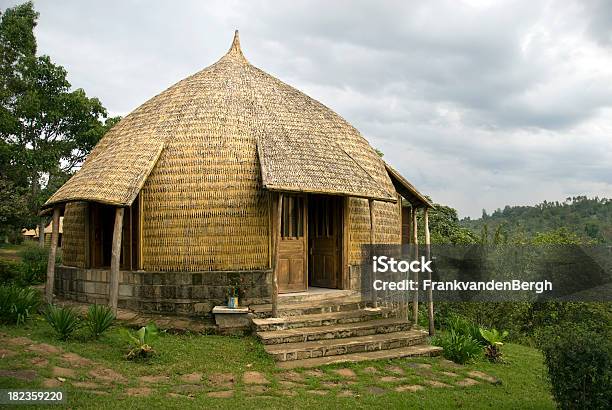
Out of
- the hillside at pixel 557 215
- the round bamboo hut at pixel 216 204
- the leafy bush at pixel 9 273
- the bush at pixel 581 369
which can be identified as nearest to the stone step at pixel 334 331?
the round bamboo hut at pixel 216 204

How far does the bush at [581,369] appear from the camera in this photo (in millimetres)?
5582

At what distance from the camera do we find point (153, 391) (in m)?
6.52

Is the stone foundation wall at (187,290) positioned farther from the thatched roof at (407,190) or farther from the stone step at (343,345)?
the thatched roof at (407,190)

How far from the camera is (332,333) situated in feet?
29.9

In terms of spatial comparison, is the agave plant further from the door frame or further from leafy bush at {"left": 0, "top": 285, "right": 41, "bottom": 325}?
leafy bush at {"left": 0, "top": 285, "right": 41, "bottom": 325}

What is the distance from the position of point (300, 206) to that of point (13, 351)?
598 centimetres

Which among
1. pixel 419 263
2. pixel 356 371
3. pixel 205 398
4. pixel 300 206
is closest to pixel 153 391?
pixel 205 398

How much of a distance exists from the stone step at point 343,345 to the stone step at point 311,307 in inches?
38.5

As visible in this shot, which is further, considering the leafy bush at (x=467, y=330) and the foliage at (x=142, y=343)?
the leafy bush at (x=467, y=330)

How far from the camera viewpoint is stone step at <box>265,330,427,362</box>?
8211 mm

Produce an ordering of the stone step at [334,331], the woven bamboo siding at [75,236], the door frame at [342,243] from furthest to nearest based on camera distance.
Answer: the woven bamboo siding at [75,236] < the door frame at [342,243] < the stone step at [334,331]

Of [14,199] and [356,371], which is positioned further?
A: [14,199]

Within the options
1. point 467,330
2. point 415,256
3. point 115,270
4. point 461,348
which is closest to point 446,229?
point 415,256

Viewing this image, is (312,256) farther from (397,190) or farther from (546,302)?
(546,302)
